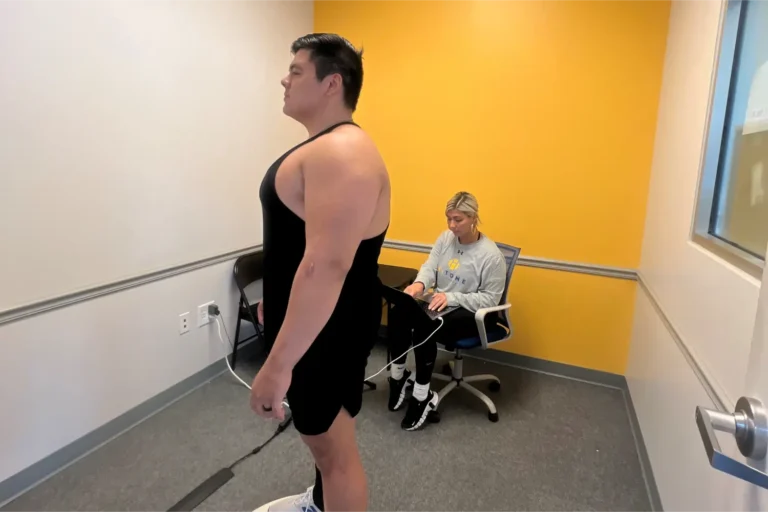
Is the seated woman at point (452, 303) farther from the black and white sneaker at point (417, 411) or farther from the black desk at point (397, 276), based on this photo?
the black desk at point (397, 276)

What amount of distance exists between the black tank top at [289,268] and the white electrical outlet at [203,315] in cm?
142

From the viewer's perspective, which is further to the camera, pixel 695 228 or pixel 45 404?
pixel 45 404

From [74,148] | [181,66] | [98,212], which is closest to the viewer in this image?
[74,148]

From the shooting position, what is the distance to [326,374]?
120cm

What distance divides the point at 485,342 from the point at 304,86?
4.93ft

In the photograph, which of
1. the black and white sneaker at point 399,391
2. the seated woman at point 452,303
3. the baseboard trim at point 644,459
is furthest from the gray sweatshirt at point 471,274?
the baseboard trim at point 644,459

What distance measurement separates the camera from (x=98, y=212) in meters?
1.93

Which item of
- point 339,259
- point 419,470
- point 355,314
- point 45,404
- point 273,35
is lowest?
point 419,470

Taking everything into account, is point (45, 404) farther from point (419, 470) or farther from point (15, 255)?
point (419, 470)

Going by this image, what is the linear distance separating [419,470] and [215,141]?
1.88 m

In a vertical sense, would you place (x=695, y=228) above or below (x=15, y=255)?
above

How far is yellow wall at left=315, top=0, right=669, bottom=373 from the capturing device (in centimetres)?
250

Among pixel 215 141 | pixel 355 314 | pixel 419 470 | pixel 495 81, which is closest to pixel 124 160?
pixel 215 141

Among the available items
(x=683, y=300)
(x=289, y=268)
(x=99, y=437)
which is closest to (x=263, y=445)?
(x=99, y=437)
